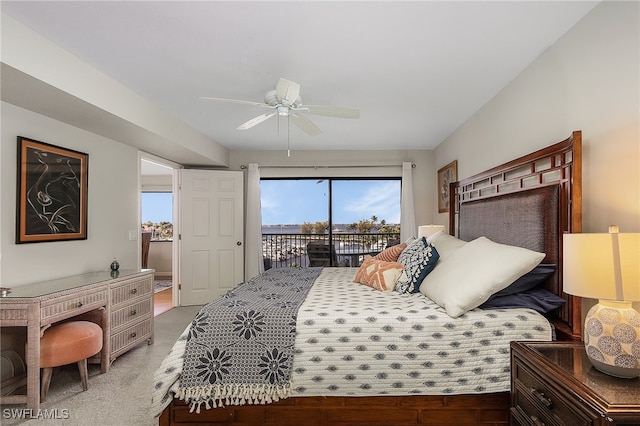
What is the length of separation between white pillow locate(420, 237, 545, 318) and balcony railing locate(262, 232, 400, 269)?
12.2ft

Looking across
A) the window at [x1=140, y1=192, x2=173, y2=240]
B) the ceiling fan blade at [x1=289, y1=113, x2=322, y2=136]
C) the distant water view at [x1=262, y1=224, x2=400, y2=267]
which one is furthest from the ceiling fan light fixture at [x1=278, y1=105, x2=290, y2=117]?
the window at [x1=140, y1=192, x2=173, y2=240]

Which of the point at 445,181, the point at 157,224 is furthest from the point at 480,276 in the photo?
the point at 157,224

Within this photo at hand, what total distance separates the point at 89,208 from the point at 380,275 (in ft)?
9.38

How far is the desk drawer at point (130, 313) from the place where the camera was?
A: 2.97m

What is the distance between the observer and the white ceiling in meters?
1.91

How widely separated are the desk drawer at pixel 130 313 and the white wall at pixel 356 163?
2781 millimetres

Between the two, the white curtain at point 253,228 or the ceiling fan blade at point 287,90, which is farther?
the white curtain at point 253,228

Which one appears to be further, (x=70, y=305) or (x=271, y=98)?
(x=271, y=98)

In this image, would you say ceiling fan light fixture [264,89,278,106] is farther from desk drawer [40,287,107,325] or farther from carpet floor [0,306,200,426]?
carpet floor [0,306,200,426]

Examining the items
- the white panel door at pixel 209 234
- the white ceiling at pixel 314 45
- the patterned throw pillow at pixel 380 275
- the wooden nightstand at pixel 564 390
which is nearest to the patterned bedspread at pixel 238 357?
the patterned throw pillow at pixel 380 275

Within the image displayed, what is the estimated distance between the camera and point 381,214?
6062mm

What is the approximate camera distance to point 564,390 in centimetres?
128

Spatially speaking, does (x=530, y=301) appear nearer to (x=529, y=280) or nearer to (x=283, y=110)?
(x=529, y=280)

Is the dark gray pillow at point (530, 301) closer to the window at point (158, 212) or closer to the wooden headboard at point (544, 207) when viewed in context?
the wooden headboard at point (544, 207)
